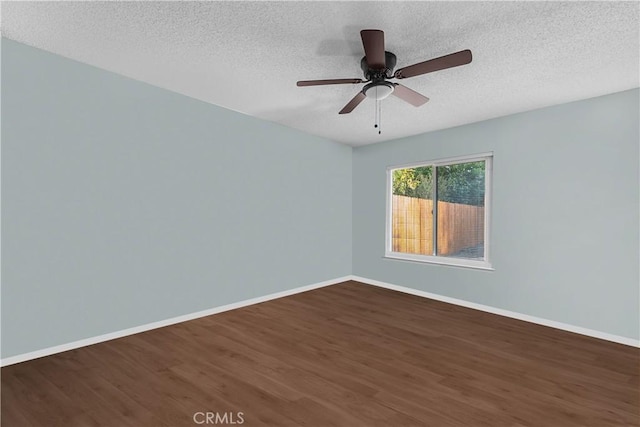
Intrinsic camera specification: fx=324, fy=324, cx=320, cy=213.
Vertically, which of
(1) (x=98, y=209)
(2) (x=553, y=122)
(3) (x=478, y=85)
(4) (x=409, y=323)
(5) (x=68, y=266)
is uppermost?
(3) (x=478, y=85)

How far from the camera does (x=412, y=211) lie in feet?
15.7

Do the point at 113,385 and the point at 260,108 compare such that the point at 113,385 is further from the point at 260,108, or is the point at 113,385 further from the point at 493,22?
the point at 493,22

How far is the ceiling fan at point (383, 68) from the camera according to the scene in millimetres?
1914

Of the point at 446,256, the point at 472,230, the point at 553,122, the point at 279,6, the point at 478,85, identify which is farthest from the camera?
the point at 446,256

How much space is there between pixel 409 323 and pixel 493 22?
8.75 ft

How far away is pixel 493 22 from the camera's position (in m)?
1.96

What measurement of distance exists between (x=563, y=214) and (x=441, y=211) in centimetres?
143

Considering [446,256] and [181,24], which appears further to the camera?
[446,256]

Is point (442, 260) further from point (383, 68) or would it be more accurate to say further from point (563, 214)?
point (383, 68)

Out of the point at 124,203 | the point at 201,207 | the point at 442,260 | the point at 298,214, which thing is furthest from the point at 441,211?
the point at 124,203

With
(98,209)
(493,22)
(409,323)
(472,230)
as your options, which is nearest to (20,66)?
(98,209)

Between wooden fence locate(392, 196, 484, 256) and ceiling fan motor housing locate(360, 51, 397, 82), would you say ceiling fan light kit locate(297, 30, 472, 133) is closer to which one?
ceiling fan motor housing locate(360, 51, 397, 82)

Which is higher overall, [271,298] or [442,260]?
[442,260]

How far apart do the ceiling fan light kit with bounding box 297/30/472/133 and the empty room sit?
17mm
